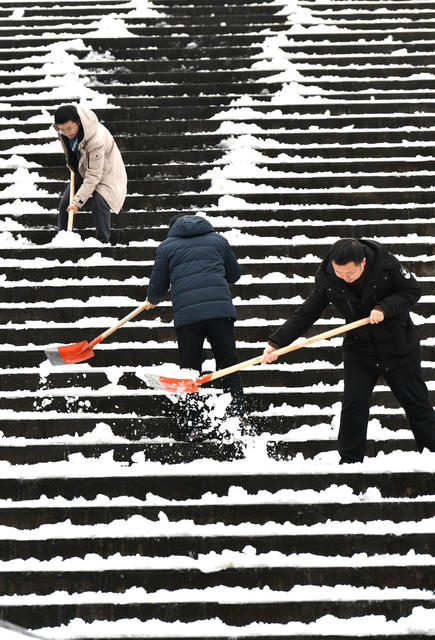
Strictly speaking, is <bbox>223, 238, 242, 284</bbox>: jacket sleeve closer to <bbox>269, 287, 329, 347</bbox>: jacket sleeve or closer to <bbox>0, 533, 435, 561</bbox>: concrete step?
<bbox>269, 287, 329, 347</bbox>: jacket sleeve

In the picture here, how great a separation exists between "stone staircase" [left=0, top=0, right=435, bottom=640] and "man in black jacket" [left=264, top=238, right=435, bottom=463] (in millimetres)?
232

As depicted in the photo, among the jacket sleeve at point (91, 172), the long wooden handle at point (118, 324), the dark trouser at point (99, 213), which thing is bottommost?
the long wooden handle at point (118, 324)

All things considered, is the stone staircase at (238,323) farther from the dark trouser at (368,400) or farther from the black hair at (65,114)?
the black hair at (65,114)

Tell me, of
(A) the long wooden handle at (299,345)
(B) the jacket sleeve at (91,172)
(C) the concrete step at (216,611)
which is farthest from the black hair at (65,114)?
(C) the concrete step at (216,611)

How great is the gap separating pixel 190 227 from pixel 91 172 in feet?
5.78

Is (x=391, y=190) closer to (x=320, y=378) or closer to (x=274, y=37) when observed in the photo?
(x=320, y=378)

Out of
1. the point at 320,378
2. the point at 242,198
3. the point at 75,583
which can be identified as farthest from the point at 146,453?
the point at 242,198

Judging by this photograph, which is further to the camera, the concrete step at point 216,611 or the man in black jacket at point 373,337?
the man in black jacket at point 373,337

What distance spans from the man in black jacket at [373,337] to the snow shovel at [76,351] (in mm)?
1344

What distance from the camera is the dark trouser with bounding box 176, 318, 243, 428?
518cm

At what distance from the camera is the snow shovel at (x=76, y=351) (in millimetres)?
5566

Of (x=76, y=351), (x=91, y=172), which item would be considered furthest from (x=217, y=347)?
(x=91, y=172)

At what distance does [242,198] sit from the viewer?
731 cm

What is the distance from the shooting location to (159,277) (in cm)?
538
